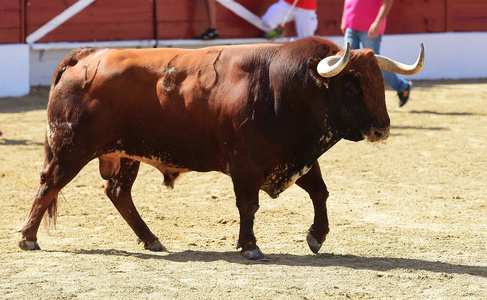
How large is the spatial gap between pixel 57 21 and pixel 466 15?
232 inches

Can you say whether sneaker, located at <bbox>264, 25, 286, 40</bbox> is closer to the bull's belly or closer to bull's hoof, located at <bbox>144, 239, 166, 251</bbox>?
bull's hoof, located at <bbox>144, 239, 166, 251</bbox>

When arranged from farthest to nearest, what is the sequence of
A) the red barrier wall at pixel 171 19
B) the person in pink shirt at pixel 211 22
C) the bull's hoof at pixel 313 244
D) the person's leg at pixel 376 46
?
the person in pink shirt at pixel 211 22 → the red barrier wall at pixel 171 19 → the person's leg at pixel 376 46 → the bull's hoof at pixel 313 244

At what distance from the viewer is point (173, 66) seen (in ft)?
16.6

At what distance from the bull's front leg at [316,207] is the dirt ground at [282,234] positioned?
9 centimetres

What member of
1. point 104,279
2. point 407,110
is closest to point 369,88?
point 104,279

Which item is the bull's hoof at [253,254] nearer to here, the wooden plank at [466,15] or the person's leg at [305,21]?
the person's leg at [305,21]

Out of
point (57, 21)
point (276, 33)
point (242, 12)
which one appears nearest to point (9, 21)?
point (57, 21)

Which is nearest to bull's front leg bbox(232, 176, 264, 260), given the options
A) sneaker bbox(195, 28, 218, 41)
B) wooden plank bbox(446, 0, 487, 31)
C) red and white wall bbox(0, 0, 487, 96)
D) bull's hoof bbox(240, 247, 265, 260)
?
bull's hoof bbox(240, 247, 265, 260)

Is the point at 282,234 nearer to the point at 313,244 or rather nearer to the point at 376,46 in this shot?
the point at 313,244

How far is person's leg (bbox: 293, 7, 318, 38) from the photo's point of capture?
465 inches

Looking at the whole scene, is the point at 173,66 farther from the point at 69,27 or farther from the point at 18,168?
the point at 69,27

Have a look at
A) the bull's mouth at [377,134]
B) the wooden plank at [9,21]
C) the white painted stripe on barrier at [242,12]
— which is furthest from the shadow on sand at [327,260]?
the white painted stripe on barrier at [242,12]

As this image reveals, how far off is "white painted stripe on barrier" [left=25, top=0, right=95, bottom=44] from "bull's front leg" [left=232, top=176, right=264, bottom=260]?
7.09 m

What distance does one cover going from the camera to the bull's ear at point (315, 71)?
4711 millimetres
